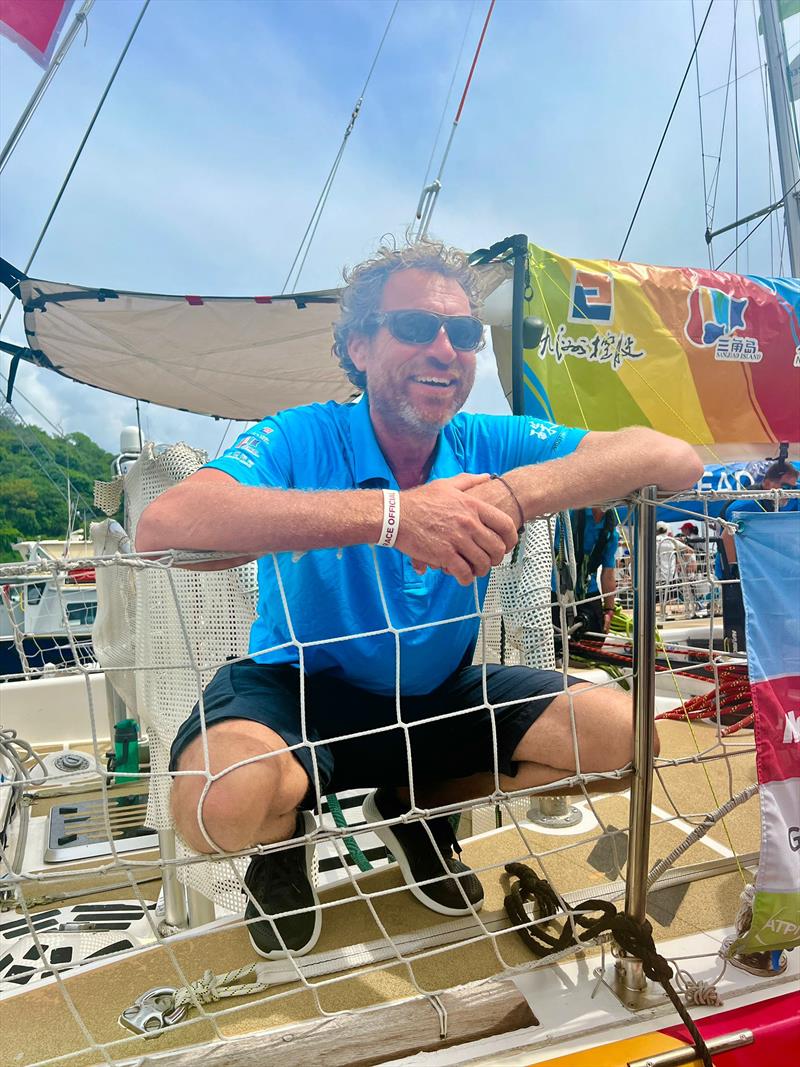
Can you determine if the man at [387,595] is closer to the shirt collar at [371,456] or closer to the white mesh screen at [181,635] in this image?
the shirt collar at [371,456]

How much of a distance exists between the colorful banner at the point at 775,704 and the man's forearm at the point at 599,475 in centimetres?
18

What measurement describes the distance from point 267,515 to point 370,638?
1.41ft

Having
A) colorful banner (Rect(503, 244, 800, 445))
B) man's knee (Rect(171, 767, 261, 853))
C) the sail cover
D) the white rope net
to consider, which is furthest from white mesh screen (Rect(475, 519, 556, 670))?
the sail cover

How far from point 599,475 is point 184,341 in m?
3.21

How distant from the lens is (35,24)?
323 centimetres

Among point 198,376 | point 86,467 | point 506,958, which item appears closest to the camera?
point 506,958

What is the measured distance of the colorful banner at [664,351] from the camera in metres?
3.77

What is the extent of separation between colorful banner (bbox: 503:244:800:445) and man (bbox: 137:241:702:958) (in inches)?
79.3

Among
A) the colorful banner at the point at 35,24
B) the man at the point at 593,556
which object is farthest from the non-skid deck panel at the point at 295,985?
the colorful banner at the point at 35,24

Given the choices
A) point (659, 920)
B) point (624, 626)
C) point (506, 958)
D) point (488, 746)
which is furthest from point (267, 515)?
point (624, 626)

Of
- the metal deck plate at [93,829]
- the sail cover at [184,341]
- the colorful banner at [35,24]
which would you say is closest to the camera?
the metal deck plate at [93,829]

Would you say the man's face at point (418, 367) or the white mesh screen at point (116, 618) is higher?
the man's face at point (418, 367)

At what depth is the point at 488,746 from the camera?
144 centimetres

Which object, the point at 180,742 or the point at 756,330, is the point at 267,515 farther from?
the point at 756,330
